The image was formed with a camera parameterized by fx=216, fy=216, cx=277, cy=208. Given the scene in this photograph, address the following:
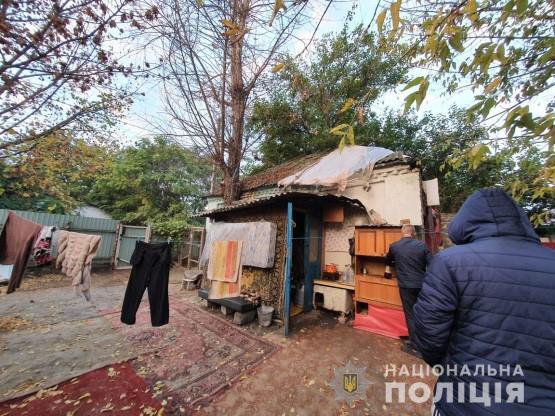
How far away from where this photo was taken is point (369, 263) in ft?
19.1

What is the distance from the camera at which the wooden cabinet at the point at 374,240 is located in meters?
5.07

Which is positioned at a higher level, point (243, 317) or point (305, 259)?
point (305, 259)

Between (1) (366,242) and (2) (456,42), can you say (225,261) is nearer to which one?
(1) (366,242)

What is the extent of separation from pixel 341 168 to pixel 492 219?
5333 millimetres

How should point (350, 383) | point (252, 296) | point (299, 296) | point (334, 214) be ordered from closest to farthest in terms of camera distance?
point (350, 383) → point (252, 296) → point (299, 296) → point (334, 214)

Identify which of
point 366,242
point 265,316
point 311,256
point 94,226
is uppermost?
point 94,226

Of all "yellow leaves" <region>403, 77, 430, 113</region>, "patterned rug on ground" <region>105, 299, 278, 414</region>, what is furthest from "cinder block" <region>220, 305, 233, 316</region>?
"yellow leaves" <region>403, 77, 430, 113</region>

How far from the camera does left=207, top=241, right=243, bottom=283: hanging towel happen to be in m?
4.96

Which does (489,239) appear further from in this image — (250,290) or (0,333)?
(0,333)

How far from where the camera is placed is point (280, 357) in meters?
3.90

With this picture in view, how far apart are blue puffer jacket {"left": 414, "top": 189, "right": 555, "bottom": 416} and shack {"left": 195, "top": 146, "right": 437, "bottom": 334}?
3485mm

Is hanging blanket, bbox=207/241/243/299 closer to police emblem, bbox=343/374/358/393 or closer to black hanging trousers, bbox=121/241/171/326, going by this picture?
black hanging trousers, bbox=121/241/171/326

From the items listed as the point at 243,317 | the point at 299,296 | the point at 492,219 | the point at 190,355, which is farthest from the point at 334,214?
the point at 492,219

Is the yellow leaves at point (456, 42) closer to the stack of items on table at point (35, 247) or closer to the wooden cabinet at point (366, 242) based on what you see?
the wooden cabinet at point (366, 242)
